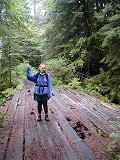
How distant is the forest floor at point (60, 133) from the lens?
515 centimetres

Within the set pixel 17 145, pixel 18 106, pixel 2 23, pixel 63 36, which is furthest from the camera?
pixel 63 36

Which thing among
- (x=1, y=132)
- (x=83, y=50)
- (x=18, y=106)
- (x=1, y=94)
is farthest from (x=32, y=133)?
(x=83, y=50)

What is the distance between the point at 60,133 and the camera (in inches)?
255

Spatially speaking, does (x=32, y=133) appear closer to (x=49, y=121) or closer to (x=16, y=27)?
(x=49, y=121)

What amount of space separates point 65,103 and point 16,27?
3701 mm

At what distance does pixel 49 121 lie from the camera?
7.77 m

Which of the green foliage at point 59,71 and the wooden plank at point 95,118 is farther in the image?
the green foliage at point 59,71

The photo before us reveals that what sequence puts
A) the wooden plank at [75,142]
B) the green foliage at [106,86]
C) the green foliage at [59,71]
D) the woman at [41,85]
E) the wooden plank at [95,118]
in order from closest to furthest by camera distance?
the wooden plank at [75,142], the wooden plank at [95,118], the woman at [41,85], the green foliage at [106,86], the green foliage at [59,71]

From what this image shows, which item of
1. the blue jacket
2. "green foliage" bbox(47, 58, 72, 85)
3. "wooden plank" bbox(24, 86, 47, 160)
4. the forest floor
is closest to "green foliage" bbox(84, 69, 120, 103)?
"green foliage" bbox(47, 58, 72, 85)

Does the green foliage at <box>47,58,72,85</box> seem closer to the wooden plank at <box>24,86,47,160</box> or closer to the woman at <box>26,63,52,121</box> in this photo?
the wooden plank at <box>24,86,47,160</box>

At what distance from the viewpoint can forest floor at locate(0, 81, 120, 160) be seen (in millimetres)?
5148

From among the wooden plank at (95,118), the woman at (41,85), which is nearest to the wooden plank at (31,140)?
the woman at (41,85)

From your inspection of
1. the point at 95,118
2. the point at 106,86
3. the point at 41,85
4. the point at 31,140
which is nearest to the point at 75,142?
the point at 31,140

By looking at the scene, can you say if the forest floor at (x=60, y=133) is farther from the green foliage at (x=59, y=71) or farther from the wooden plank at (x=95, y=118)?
the green foliage at (x=59, y=71)
